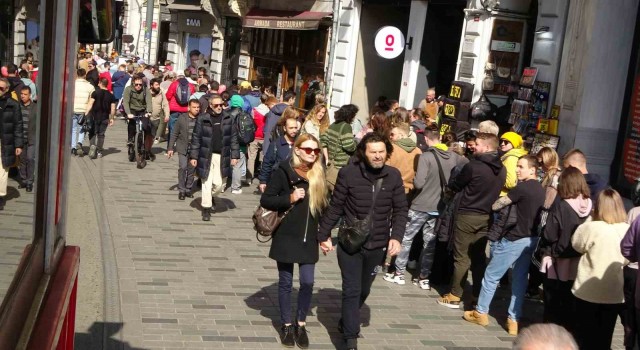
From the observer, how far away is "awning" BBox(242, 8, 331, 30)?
80.4ft

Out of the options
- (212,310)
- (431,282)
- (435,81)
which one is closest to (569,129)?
(431,282)

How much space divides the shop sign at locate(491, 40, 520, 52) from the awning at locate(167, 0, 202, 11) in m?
19.2

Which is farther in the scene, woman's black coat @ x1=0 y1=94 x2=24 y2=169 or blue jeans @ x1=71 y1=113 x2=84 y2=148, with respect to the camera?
blue jeans @ x1=71 y1=113 x2=84 y2=148

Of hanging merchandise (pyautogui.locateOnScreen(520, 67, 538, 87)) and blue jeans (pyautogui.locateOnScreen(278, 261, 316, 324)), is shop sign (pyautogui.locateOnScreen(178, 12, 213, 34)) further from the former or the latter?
blue jeans (pyautogui.locateOnScreen(278, 261, 316, 324))

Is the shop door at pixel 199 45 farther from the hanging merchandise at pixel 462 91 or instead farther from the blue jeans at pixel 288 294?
the blue jeans at pixel 288 294

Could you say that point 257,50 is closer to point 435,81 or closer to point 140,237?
point 435,81

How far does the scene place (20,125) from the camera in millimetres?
2404

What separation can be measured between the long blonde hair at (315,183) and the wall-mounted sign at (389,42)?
11.2 meters

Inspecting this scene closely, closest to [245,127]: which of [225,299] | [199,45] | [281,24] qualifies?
[225,299]

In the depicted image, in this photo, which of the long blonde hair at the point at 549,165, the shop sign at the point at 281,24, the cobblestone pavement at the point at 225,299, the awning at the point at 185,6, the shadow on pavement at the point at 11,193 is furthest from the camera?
the awning at the point at 185,6

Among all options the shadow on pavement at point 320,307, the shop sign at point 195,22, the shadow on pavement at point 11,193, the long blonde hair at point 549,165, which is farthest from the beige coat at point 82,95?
the shop sign at point 195,22

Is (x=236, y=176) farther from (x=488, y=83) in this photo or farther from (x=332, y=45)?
(x=332, y=45)

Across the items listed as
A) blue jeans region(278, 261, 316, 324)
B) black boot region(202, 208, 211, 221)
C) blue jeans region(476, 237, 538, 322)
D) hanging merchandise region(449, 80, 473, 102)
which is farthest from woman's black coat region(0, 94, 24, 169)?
hanging merchandise region(449, 80, 473, 102)

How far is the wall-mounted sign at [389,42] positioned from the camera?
18.3 meters
